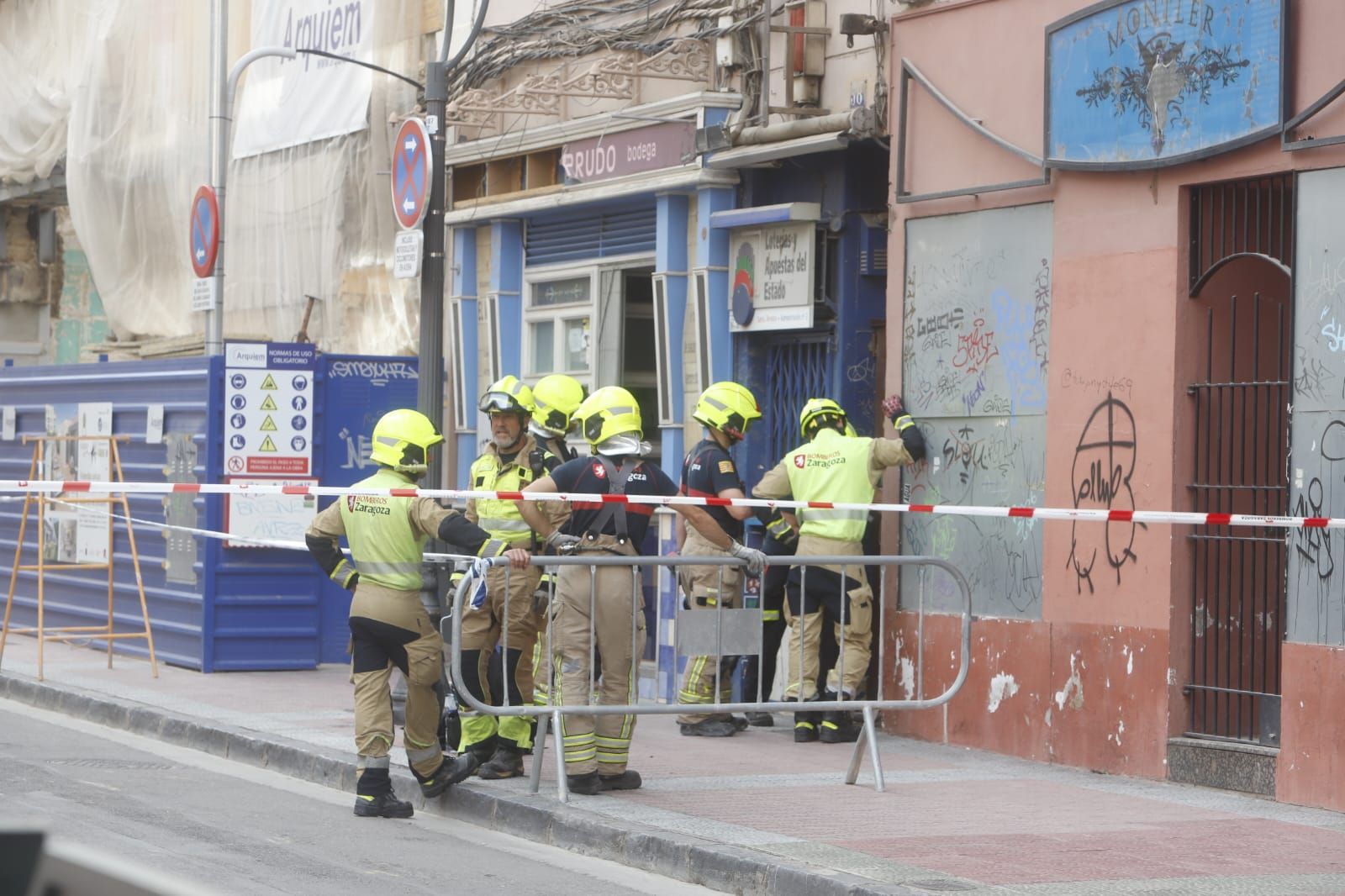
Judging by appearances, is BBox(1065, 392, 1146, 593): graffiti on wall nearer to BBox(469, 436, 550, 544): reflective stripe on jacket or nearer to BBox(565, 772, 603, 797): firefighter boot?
BBox(469, 436, 550, 544): reflective stripe on jacket

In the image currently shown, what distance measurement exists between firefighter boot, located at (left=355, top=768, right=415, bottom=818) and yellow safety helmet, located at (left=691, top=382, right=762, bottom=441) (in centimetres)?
334

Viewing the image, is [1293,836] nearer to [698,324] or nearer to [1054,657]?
[1054,657]

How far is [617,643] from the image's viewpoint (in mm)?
9297

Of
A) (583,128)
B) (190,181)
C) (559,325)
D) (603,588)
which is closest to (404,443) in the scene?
(603,588)

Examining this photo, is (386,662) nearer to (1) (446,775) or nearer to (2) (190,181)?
(1) (446,775)

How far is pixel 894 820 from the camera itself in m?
8.79

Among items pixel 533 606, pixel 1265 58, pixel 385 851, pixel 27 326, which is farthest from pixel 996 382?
pixel 27 326

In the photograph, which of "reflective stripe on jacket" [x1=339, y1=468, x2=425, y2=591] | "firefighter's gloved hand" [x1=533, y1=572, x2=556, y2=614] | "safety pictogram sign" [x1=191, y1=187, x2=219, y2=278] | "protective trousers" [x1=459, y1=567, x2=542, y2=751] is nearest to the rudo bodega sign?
"firefighter's gloved hand" [x1=533, y1=572, x2=556, y2=614]

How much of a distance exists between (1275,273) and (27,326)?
19.5m

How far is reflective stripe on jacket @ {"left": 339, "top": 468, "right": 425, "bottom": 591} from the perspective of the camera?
909cm

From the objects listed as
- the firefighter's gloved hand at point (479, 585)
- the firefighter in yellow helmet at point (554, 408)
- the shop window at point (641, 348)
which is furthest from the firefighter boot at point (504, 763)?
the shop window at point (641, 348)

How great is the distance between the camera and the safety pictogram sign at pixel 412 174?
12.2 meters

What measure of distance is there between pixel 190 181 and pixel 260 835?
14.3 meters

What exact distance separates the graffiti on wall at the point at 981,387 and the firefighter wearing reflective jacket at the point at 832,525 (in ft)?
0.87
